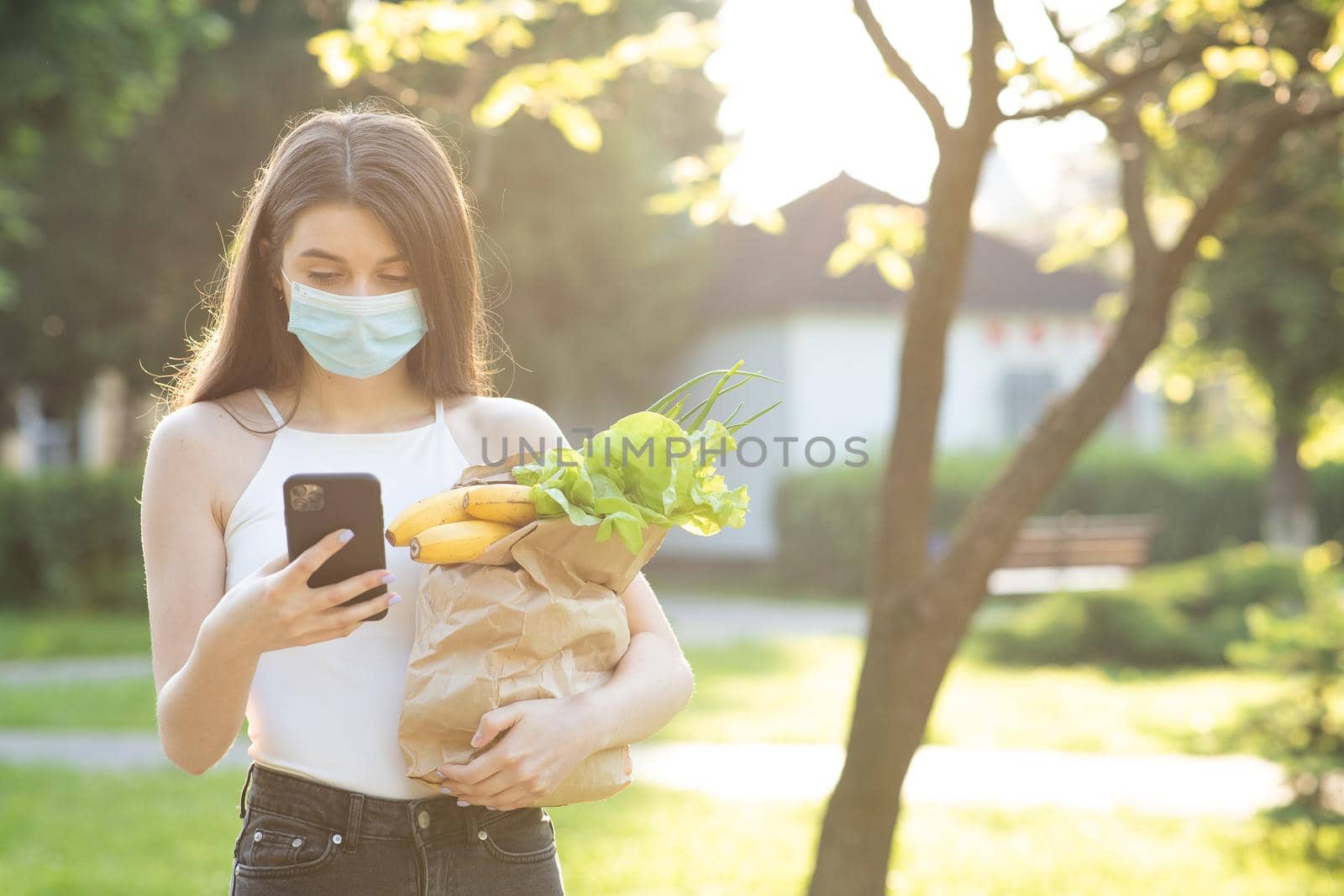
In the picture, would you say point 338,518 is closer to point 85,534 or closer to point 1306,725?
point 1306,725

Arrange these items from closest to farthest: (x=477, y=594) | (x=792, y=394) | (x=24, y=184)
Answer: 1. (x=477, y=594)
2. (x=24, y=184)
3. (x=792, y=394)

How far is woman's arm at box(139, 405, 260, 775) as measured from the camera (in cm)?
171

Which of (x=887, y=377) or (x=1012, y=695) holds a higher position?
(x=887, y=377)

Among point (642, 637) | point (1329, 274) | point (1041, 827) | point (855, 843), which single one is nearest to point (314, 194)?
point (642, 637)

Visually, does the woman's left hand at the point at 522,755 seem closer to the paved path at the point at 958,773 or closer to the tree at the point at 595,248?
the paved path at the point at 958,773

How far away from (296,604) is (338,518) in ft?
0.36

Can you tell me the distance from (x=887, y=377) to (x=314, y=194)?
62.3 feet

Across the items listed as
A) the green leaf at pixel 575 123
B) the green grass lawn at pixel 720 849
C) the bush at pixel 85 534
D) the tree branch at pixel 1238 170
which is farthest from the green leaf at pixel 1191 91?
the bush at pixel 85 534

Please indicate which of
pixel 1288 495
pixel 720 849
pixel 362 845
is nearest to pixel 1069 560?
pixel 1288 495

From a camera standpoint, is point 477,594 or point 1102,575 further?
point 1102,575

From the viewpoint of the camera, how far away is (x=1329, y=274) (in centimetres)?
1442

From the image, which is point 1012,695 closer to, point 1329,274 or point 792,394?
point 1329,274

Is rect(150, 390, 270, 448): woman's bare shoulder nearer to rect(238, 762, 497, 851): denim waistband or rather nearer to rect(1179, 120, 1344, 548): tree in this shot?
rect(238, 762, 497, 851): denim waistband

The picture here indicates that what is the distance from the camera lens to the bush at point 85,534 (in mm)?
16203
